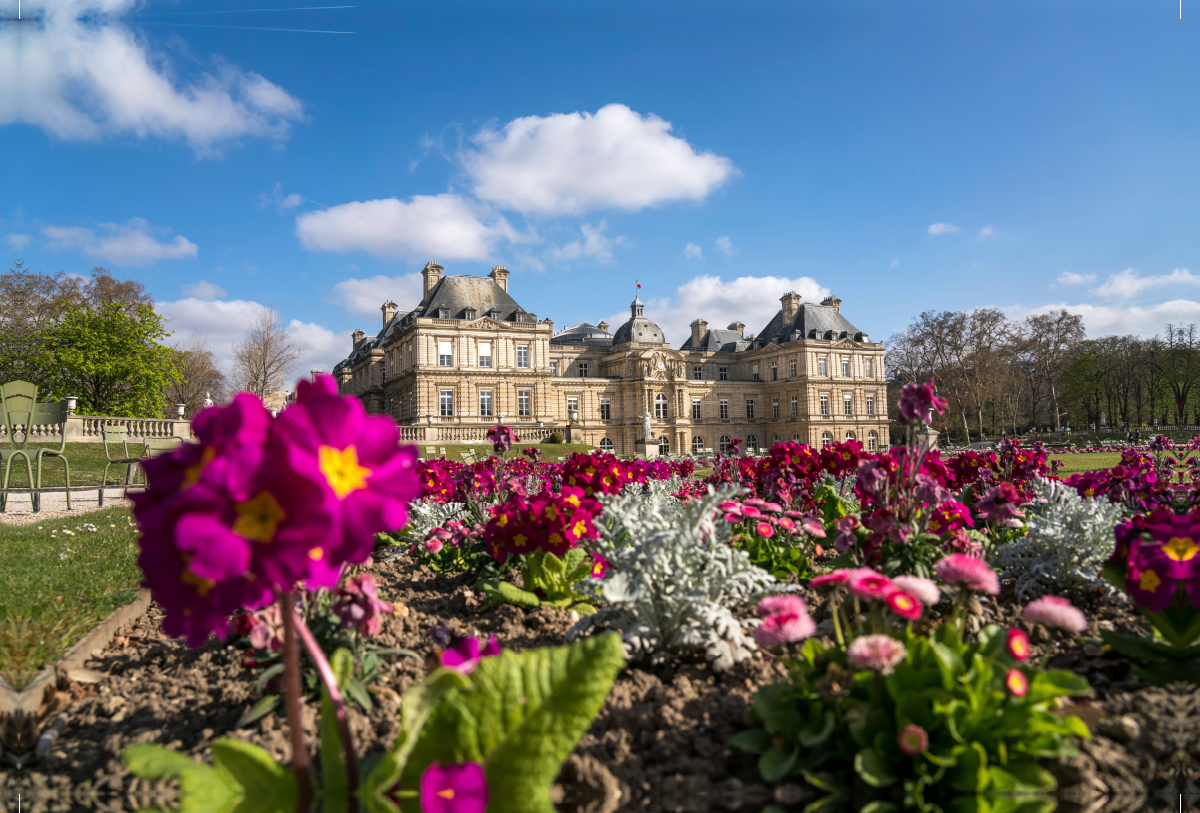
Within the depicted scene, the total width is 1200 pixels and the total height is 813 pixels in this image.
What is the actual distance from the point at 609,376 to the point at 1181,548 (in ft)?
156

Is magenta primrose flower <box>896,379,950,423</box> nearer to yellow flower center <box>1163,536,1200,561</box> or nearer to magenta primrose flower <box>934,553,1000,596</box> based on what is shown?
yellow flower center <box>1163,536,1200,561</box>

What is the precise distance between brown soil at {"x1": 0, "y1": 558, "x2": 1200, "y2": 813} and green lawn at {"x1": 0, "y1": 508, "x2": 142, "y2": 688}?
8.5 inches

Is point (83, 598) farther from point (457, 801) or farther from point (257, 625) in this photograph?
point (457, 801)

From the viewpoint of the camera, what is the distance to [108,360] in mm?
26469

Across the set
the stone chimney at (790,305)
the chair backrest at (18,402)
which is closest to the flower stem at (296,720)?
the chair backrest at (18,402)

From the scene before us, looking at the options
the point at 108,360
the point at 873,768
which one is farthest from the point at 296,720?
the point at 108,360

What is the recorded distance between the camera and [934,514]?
3.30 meters

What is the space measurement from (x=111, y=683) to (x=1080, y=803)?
3305mm

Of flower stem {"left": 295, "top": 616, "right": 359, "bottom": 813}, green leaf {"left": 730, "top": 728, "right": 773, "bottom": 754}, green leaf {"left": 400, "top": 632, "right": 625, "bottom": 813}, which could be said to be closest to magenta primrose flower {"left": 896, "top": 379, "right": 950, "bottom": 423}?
green leaf {"left": 730, "top": 728, "right": 773, "bottom": 754}

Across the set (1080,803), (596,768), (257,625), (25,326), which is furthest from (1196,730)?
(25,326)

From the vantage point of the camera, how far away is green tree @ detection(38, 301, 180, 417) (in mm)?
26078

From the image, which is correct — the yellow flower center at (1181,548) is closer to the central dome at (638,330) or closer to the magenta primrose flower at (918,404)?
the magenta primrose flower at (918,404)

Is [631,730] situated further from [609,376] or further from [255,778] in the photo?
[609,376]

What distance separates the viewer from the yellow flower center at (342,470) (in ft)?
A: 3.72
